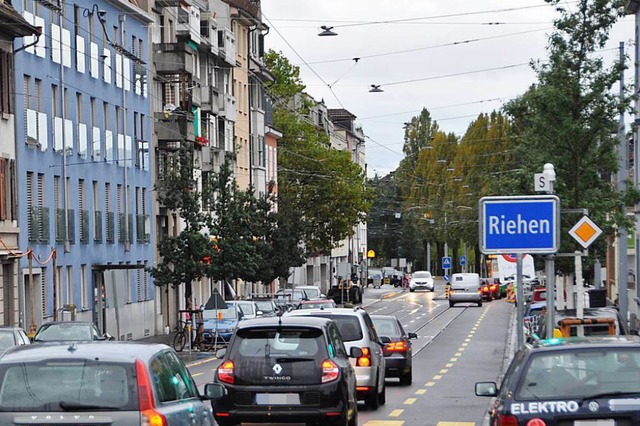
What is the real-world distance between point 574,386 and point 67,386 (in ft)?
12.4

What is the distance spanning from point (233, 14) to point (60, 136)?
37.0m

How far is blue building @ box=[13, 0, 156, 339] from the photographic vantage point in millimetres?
48625

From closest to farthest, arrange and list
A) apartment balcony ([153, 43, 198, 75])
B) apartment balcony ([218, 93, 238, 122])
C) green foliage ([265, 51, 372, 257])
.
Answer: apartment balcony ([153, 43, 198, 75])
apartment balcony ([218, 93, 238, 122])
green foliage ([265, 51, 372, 257])

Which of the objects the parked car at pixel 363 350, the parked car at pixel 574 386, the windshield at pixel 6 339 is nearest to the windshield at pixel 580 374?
the parked car at pixel 574 386

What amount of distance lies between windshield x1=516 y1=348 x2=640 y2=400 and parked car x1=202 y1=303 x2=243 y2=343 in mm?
38743

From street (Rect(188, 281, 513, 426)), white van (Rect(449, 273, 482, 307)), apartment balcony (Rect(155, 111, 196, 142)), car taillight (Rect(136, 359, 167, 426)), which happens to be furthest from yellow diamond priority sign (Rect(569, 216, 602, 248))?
white van (Rect(449, 273, 482, 307))

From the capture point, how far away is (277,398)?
18531mm

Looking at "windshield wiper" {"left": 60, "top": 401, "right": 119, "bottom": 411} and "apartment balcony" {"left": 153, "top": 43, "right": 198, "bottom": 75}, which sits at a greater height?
"apartment balcony" {"left": 153, "top": 43, "right": 198, "bottom": 75}

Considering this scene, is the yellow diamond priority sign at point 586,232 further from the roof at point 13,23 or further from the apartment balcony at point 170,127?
the apartment balcony at point 170,127

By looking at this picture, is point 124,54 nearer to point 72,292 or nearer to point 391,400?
point 72,292

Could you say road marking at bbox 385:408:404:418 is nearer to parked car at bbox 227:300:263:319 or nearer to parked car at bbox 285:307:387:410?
parked car at bbox 285:307:387:410

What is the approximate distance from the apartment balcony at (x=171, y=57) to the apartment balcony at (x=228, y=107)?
11.4 m

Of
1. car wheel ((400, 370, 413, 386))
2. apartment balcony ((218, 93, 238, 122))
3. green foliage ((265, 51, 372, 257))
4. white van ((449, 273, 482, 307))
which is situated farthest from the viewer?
green foliage ((265, 51, 372, 257))

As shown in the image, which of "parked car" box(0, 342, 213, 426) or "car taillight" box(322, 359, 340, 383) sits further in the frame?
"car taillight" box(322, 359, 340, 383)
